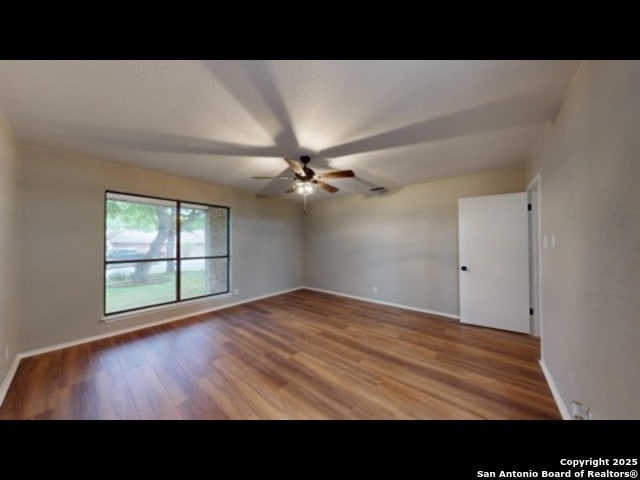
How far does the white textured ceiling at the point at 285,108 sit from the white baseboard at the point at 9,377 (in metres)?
2.35

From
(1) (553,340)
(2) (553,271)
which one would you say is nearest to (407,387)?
(1) (553,340)

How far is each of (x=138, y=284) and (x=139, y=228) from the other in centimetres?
89

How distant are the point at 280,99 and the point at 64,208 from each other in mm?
3158

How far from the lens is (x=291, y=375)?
2162mm

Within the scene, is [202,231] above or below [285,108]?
below

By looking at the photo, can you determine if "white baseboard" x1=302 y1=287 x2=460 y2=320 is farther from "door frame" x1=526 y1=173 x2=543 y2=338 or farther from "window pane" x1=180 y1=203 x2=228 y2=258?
"window pane" x1=180 y1=203 x2=228 y2=258

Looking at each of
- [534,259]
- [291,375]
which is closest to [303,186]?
[291,375]

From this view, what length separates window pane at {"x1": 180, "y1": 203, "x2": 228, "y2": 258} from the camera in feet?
12.9

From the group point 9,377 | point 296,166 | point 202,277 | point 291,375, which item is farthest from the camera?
point 202,277

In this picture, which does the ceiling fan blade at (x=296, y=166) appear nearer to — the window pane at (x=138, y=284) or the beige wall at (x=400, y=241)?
the beige wall at (x=400, y=241)

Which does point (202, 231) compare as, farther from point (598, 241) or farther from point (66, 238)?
point (598, 241)

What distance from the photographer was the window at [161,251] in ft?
10.5

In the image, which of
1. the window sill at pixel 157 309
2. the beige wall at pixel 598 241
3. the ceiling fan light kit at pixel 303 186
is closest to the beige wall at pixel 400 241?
the beige wall at pixel 598 241
